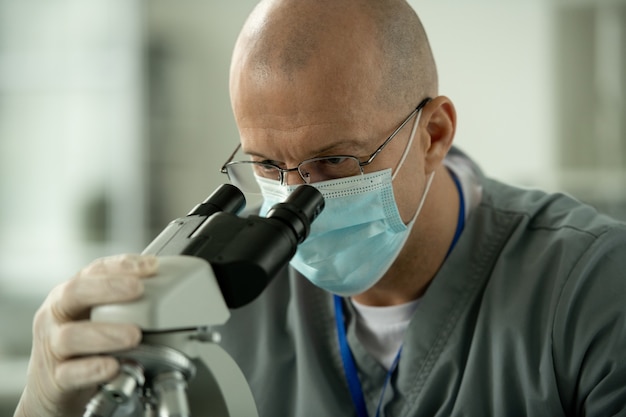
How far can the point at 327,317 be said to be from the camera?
1562mm

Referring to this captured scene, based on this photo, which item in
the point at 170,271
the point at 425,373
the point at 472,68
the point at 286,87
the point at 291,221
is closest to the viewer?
the point at 170,271

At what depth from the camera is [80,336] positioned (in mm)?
871

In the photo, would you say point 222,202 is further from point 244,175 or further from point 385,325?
point 385,325

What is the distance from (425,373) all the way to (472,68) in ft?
10.1

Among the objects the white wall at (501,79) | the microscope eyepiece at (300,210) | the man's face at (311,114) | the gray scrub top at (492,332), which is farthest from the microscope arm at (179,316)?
the white wall at (501,79)

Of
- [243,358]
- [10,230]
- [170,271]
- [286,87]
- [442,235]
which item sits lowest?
[10,230]

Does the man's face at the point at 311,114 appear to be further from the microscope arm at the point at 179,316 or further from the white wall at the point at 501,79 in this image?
the white wall at the point at 501,79

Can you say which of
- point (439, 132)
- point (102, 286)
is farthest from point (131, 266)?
point (439, 132)

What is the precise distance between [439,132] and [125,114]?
280cm

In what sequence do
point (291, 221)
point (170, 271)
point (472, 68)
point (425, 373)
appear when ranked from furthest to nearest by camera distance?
point (472, 68)
point (425, 373)
point (291, 221)
point (170, 271)

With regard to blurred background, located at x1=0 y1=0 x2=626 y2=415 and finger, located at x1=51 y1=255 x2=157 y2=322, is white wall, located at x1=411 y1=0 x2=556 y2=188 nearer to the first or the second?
blurred background, located at x1=0 y1=0 x2=626 y2=415

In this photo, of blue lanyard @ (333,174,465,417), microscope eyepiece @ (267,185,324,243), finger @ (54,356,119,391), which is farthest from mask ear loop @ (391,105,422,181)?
finger @ (54,356,119,391)

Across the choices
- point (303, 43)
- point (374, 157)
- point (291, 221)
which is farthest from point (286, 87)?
point (291, 221)

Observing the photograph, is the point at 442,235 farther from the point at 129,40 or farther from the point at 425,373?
the point at 129,40
